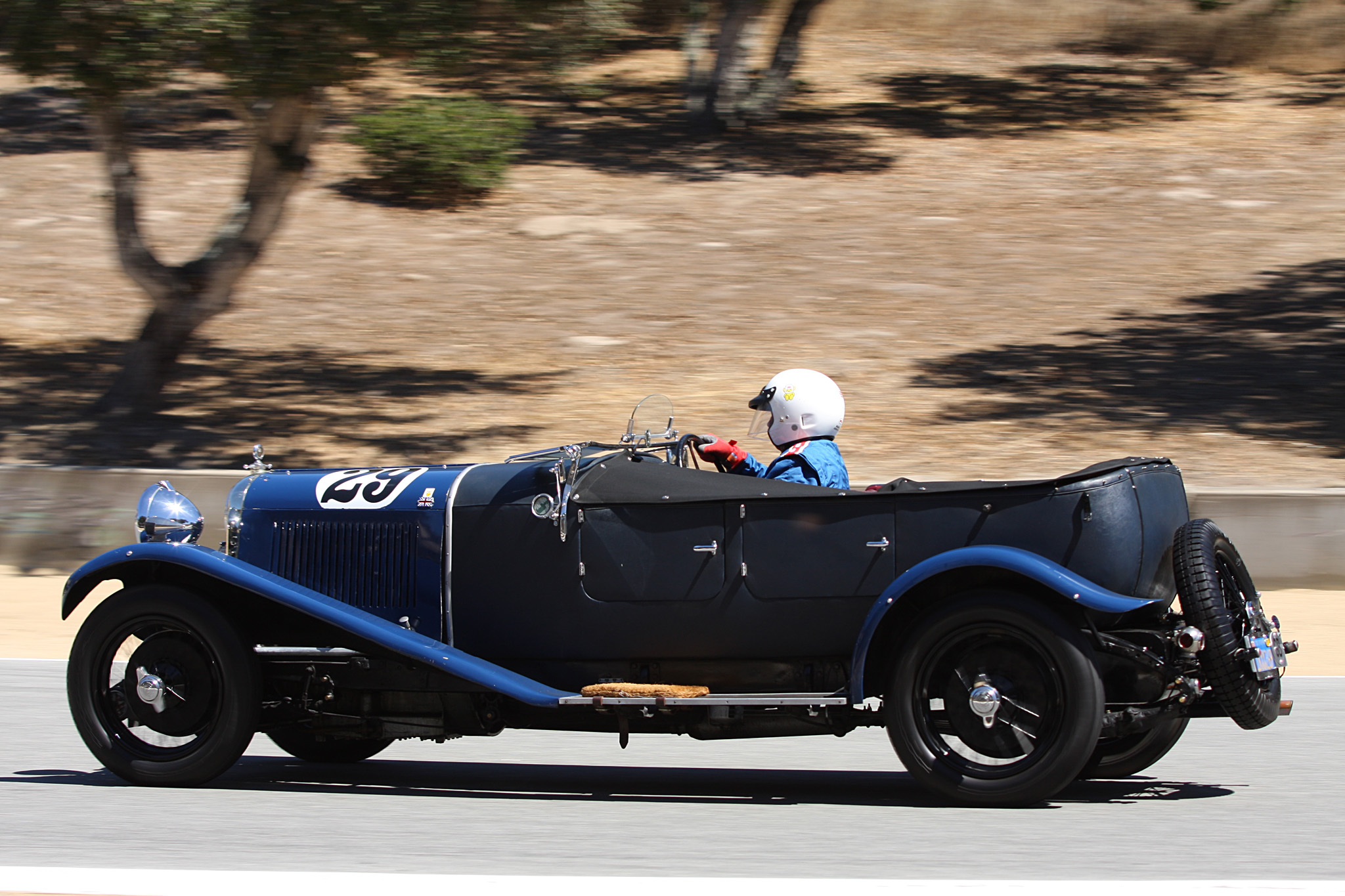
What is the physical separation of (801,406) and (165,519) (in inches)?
98.1

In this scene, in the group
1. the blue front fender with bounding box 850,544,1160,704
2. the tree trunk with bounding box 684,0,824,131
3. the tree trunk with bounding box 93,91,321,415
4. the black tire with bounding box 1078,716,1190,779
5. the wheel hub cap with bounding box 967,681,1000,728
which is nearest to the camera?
the blue front fender with bounding box 850,544,1160,704

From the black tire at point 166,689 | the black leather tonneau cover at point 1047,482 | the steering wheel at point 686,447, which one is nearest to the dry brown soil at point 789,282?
the steering wheel at point 686,447

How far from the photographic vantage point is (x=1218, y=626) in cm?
519

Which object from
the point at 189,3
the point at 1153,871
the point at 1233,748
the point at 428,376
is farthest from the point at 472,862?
the point at 428,376

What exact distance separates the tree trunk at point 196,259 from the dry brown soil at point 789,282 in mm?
538

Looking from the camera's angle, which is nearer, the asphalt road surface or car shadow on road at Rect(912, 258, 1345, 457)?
the asphalt road surface

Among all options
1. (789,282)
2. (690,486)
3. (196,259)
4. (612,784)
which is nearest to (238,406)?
(196,259)

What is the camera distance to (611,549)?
5.73m

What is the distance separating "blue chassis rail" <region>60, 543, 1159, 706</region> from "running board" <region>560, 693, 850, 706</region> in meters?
0.08

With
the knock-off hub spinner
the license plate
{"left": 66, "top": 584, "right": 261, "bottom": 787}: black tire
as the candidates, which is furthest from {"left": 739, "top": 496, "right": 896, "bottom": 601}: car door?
the knock-off hub spinner

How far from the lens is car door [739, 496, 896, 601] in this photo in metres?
5.48

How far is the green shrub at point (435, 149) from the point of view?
2223 cm

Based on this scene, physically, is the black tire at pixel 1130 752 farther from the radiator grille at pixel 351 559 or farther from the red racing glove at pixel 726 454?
the radiator grille at pixel 351 559

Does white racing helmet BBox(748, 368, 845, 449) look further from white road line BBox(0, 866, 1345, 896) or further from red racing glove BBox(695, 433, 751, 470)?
white road line BBox(0, 866, 1345, 896)
